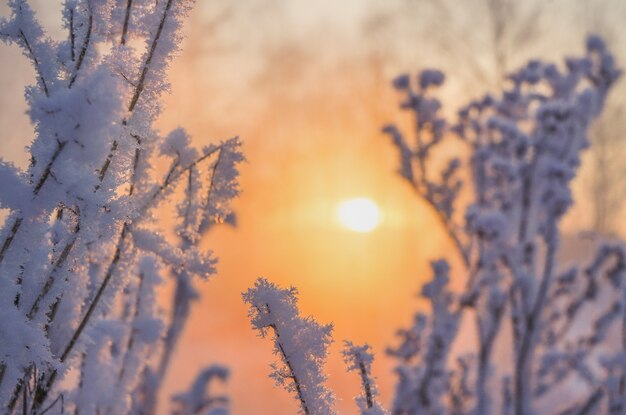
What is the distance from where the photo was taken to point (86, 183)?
88cm

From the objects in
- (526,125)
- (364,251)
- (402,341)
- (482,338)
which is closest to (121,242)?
(482,338)

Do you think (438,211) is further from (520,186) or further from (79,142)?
(79,142)

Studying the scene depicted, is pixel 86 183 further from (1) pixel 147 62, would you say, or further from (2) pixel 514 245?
(2) pixel 514 245

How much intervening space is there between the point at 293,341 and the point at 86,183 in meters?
0.42

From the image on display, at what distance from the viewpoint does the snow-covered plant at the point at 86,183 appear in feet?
2.81

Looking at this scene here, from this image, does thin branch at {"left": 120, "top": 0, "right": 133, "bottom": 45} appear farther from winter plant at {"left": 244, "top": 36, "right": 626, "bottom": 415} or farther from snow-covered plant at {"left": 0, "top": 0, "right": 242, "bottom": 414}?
winter plant at {"left": 244, "top": 36, "right": 626, "bottom": 415}

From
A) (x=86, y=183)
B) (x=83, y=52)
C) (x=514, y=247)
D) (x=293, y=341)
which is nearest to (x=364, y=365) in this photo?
(x=293, y=341)

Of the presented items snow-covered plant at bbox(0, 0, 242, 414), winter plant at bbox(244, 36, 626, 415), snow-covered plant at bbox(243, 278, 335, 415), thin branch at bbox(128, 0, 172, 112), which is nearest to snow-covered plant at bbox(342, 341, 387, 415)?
snow-covered plant at bbox(243, 278, 335, 415)

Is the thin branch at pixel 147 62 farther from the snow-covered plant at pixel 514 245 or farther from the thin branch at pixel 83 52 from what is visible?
the snow-covered plant at pixel 514 245

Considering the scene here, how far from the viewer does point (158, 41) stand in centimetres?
107

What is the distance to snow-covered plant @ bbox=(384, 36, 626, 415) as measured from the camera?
3781 mm

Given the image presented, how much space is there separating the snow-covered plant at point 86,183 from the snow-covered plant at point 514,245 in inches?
104

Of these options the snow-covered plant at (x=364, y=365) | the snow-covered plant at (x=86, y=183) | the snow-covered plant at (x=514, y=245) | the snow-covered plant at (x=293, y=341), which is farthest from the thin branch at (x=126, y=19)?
the snow-covered plant at (x=514, y=245)

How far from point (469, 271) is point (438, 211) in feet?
1.60
